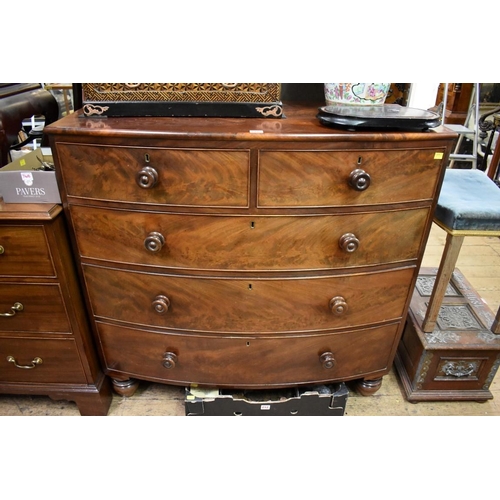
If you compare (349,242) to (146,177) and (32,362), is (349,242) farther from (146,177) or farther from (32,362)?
(32,362)

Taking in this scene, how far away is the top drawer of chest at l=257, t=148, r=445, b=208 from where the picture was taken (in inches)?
41.1

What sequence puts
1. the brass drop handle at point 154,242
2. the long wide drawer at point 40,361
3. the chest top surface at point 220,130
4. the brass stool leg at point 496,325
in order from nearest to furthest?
the chest top surface at point 220,130 → the brass drop handle at point 154,242 → the long wide drawer at point 40,361 → the brass stool leg at point 496,325

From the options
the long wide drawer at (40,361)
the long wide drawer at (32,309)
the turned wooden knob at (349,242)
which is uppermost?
the turned wooden knob at (349,242)

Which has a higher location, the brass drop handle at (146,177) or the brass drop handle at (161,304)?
the brass drop handle at (146,177)

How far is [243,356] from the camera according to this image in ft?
4.48

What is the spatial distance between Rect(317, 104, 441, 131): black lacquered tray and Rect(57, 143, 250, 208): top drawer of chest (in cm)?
27

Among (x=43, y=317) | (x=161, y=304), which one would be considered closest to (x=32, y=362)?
(x=43, y=317)

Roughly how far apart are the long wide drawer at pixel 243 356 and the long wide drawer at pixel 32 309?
16cm

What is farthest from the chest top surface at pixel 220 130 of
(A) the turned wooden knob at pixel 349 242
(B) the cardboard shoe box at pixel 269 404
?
(B) the cardboard shoe box at pixel 269 404

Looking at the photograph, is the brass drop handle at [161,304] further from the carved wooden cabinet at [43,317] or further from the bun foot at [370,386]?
the bun foot at [370,386]

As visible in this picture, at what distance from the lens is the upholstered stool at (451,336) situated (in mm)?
1384

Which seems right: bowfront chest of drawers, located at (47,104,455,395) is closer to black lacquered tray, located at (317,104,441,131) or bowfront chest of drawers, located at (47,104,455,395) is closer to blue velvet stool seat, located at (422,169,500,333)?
black lacquered tray, located at (317,104,441,131)

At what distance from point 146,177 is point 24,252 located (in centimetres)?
49

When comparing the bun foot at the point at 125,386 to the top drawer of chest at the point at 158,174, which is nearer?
the top drawer of chest at the point at 158,174
